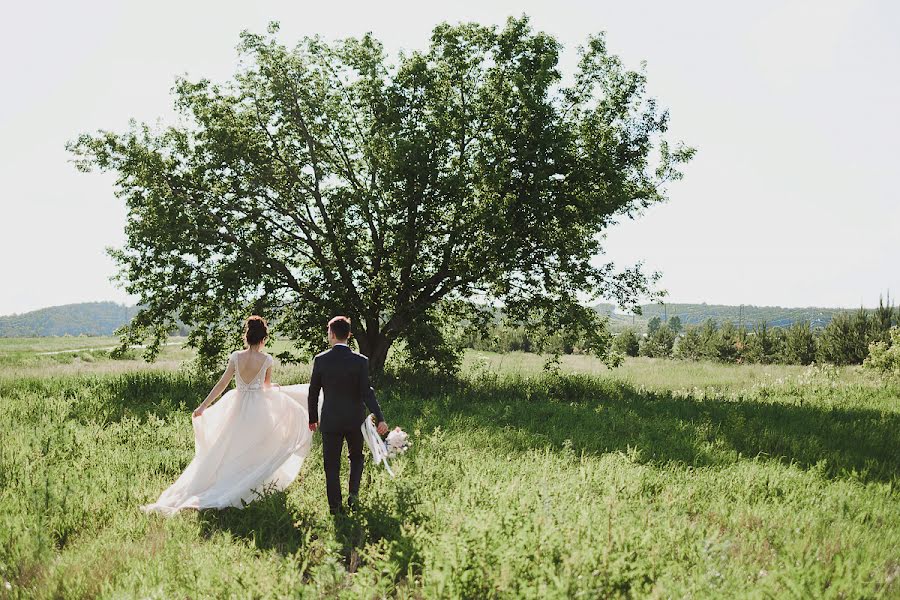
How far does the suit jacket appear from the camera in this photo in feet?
19.9

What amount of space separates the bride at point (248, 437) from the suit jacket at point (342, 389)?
3.57ft

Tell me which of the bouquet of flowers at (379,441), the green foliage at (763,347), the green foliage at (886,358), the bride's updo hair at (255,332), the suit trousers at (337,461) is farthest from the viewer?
the green foliage at (763,347)

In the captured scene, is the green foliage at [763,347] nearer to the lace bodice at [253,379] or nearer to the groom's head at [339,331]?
the lace bodice at [253,379]

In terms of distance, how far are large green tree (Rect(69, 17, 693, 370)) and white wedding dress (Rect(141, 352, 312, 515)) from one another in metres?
8.46

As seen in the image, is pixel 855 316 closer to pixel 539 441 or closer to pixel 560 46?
pixel 560 46

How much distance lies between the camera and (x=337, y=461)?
19.9ft

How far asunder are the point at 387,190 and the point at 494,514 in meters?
11.8

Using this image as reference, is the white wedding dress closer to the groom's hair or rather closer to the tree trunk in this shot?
the groom's hair

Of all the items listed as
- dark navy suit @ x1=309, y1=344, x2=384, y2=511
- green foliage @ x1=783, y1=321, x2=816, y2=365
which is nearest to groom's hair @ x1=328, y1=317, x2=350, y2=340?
dark navy suit @ x1=309, y1=344, x2=384, y2=511

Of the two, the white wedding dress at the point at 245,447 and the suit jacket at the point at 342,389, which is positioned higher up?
the suit jacket at the point at 342,389

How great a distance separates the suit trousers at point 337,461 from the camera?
236 inches

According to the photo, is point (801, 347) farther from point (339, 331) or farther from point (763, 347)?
point (339, 331)

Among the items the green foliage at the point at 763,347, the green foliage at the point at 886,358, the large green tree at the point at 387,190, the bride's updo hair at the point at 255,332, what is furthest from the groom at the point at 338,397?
the green foliage at the point at 763,347

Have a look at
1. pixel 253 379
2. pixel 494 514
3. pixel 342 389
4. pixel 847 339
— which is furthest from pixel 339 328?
pixel 847 339
